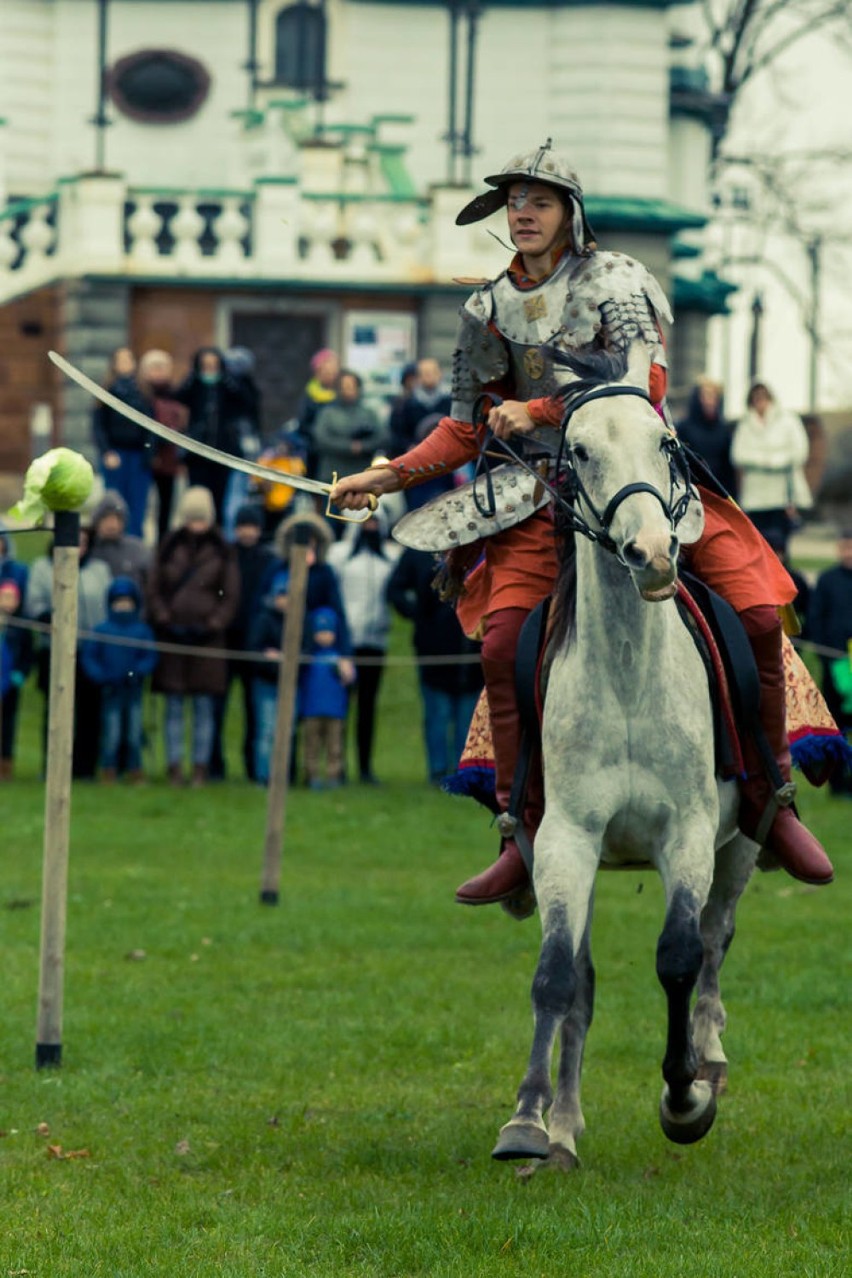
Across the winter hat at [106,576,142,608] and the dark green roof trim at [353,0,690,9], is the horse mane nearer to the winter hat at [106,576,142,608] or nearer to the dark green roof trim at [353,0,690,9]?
the winter hat at [106,576,142,608]

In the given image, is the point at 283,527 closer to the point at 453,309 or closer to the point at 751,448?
Answer: the point at 751,448

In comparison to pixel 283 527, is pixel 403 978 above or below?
below

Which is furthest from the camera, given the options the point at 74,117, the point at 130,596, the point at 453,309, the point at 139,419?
the point at 74,117

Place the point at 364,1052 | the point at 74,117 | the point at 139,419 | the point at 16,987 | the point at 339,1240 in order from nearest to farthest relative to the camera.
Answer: the point at 339,1240, the point at 139,419, the point at 364,1052, the point at 16,987, the point at 74,117

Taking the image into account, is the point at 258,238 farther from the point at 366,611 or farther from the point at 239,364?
Result: the point at 366,611

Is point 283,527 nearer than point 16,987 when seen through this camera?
No

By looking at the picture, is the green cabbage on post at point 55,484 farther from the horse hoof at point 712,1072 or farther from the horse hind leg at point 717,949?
the horse hoof at point 712,1072

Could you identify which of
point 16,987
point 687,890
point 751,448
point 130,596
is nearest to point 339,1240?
point 687,890

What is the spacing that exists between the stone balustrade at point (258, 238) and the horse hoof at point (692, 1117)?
27014 millimetres

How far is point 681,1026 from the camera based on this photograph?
8234mm

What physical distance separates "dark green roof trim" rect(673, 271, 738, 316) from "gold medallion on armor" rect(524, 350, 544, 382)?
3391 centimetres

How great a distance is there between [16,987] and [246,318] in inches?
981

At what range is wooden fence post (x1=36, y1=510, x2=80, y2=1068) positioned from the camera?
1007cm

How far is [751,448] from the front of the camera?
2323 cm
